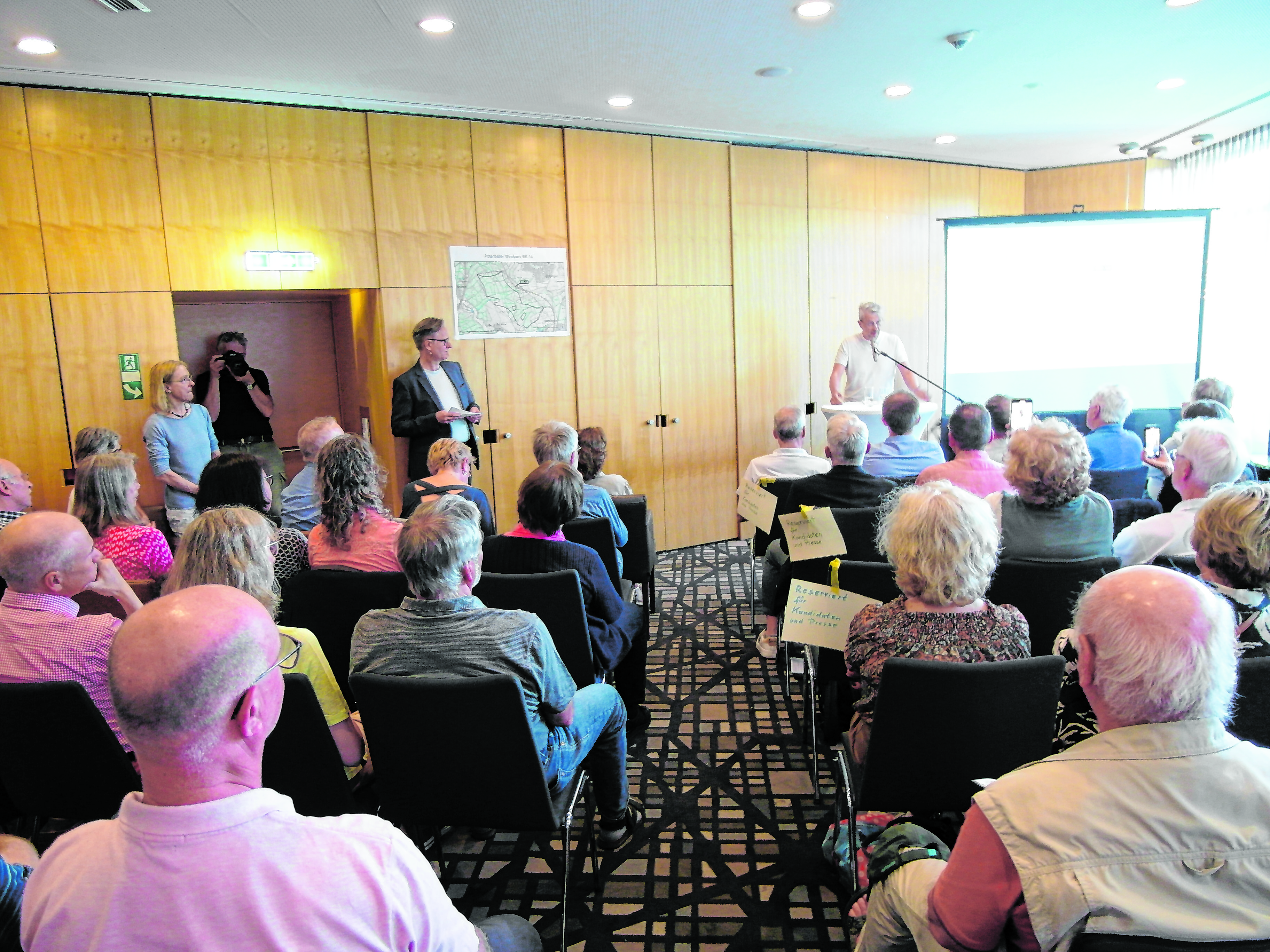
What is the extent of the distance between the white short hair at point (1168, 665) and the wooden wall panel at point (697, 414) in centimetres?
542

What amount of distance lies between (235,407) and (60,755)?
4.32 m

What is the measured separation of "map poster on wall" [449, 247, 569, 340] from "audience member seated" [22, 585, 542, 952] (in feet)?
16.0

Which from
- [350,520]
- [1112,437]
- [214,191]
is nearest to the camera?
[350,520]

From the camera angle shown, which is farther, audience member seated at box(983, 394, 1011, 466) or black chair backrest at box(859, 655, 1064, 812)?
audience member seated at box(983, 394, 1011, 466)

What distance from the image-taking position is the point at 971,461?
361cm

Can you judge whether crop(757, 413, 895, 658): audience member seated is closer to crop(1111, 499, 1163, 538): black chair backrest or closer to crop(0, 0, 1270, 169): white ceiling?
crop(1111, 499, 1163, 538): black chair backrest

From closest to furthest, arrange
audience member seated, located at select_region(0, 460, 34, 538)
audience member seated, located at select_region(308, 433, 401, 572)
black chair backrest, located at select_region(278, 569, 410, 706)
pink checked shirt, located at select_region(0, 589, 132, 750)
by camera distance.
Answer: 1. pink checked shirt, located at select_region(0, 589, 132, 750)
2. black chair backrest, located at select_region(278, 569, 410, 706)
3. audience member seated, located at select_region(308, 433, 401, 572)
4. audience member seated, located at select_region(0, 460, 34, 538)

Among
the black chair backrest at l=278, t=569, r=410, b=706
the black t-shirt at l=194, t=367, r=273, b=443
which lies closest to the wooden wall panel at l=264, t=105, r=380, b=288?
the black t-shirt at l=194, t=367, r=273, b=443

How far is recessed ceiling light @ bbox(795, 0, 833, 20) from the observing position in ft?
12.5

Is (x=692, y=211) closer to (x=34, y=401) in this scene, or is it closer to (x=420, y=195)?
(x=420, y=195)

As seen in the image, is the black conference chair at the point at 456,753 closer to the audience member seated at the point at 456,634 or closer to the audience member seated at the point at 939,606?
the audience member seated at the point at 456,634

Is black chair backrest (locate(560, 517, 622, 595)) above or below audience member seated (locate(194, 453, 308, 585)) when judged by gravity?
below

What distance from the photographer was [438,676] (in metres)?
1.94

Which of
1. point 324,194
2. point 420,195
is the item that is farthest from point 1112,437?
point 324,194
